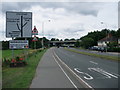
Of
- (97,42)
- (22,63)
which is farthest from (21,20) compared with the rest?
(97,42)

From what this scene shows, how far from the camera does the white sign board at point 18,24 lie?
1925cm

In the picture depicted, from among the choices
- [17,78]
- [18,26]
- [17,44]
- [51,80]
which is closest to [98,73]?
[51,80]

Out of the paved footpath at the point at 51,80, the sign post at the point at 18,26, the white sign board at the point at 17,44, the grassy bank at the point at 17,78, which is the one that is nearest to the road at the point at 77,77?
the paved footpath at the point at 51,80

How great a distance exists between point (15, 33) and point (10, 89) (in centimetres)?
1170

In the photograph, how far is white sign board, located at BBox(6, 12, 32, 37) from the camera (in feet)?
63.2

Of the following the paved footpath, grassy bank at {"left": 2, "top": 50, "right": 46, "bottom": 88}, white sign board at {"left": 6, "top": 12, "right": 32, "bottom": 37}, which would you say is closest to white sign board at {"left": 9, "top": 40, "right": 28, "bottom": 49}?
white sign board at {"left": 6, "top": 12, "right": 32, "bottom": 37}

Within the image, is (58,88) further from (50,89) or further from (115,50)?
(115,50)

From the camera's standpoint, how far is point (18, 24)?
1964cm

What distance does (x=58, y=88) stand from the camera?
8727 millimetres

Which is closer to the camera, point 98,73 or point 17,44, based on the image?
point 98,73

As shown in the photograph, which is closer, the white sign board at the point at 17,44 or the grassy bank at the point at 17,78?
the grassy bank at the point at 17,78

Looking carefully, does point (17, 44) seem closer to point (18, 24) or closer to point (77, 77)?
point (18, 24)

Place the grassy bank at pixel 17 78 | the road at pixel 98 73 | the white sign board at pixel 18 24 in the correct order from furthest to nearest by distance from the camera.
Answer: the white sign board at pixel 18 24 < the road at pixel 98 73 < the grassy bank at pixel 17 78

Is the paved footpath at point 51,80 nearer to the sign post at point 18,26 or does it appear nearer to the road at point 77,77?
the road at point 77,77
